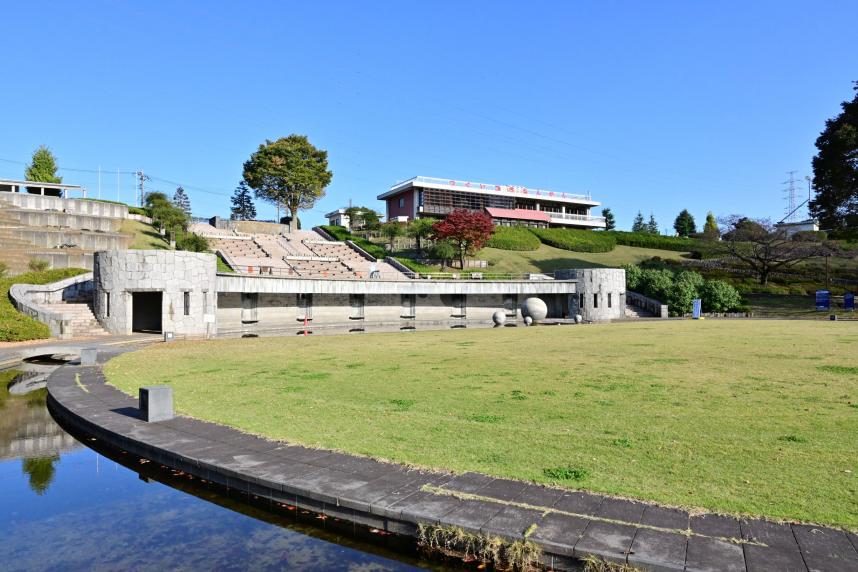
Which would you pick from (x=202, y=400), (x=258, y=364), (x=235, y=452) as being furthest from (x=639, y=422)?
(x=258, y=364)

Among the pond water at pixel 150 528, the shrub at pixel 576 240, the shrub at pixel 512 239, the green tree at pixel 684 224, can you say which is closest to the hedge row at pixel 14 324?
the pond water at pixel 150 528

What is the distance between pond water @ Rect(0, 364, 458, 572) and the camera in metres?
6.70

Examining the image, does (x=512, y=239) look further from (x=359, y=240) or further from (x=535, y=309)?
(x=535, y=309)

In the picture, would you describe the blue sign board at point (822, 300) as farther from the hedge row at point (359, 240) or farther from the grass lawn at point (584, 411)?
the hedge row at point (359, 240)

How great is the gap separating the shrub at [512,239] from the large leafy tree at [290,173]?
27.0 meters

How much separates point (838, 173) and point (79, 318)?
223 ft

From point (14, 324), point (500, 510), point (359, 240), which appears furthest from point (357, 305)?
point (500, 510)

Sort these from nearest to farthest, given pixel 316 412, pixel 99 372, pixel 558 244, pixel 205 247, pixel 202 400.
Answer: pixel 316 412 → pixel 202 400 → pixel 99 372 → pixel 205 247 → pixel 558 244

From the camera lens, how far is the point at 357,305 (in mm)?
49406

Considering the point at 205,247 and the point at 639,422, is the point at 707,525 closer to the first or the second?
the point at 639,422

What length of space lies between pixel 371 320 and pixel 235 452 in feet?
131

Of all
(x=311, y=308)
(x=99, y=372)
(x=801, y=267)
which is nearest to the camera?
(x=99, y=372)

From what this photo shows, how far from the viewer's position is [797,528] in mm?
6266

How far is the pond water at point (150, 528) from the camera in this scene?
6.70 m
